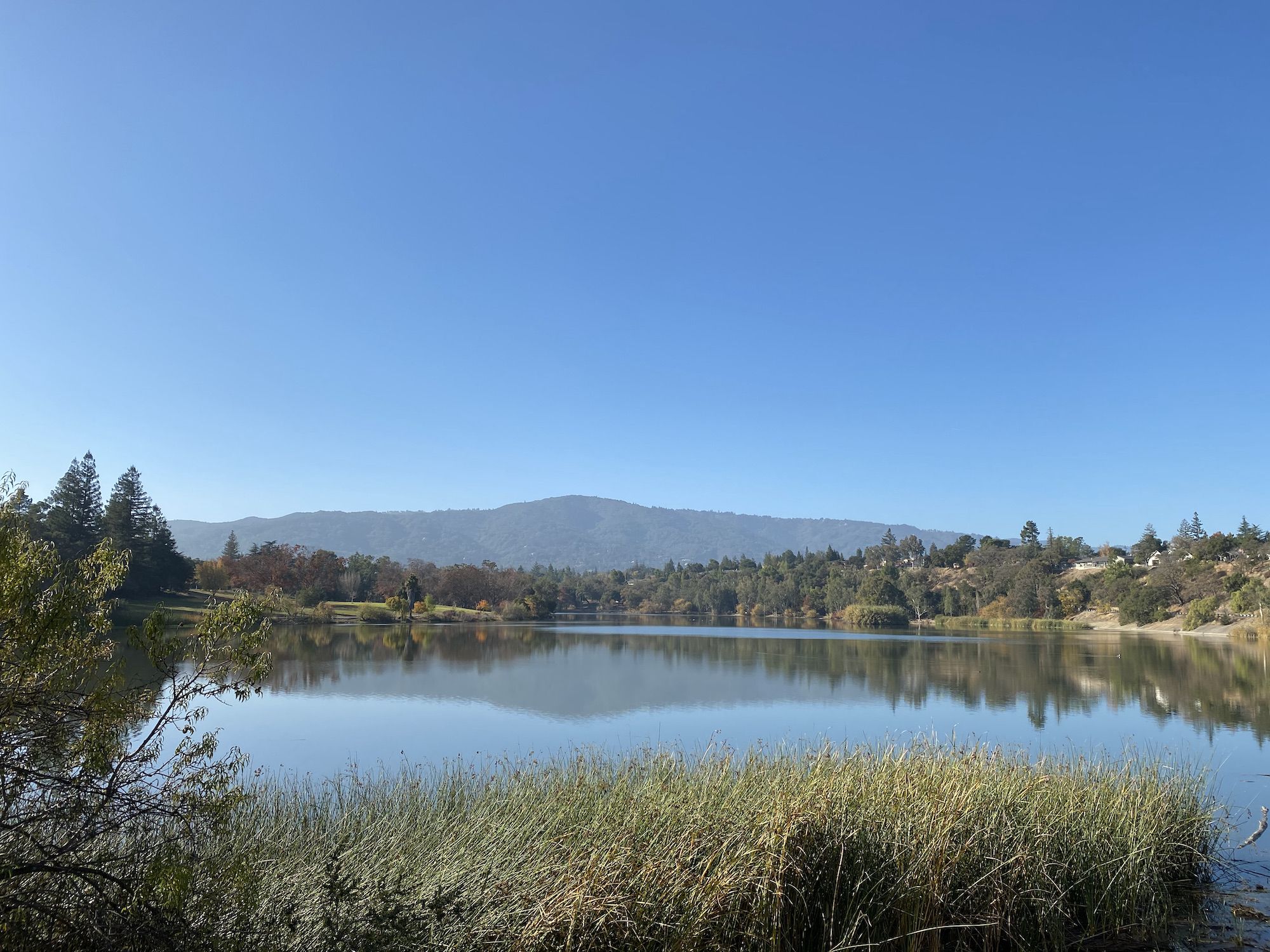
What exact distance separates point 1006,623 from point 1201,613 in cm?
2428

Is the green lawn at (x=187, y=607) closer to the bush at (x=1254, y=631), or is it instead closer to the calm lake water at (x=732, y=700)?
the calm lake water at (x=732, y=700)

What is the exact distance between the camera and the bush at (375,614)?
66.9 metres

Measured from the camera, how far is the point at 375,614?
6869 cm

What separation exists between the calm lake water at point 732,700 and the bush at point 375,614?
1915 centimetres

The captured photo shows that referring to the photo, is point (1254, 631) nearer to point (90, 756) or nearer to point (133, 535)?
point (90, 756)

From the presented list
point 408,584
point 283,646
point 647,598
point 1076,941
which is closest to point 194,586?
point 408,584

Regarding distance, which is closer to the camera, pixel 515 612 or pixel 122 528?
pixel 122 528

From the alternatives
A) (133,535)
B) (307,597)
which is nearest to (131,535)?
(133,535)

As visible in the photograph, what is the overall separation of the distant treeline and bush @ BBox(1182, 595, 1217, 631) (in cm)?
11

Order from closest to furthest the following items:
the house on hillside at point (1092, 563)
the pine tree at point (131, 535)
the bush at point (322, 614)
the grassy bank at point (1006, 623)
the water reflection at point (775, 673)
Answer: the water reflection at point (775, 673)
the pine tree at point (131, 535)
the bush at point (322, 614)
the grassy bank at point (1006, 623)
the house on hillside at point (1092, 563)

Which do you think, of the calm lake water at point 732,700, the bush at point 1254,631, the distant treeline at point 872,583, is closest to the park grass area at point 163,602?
the distant treeline at point 872,583

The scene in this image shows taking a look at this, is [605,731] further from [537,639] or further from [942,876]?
[537,639]

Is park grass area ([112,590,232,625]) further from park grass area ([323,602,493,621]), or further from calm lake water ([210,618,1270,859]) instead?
park grass area ([323,602,493,621])

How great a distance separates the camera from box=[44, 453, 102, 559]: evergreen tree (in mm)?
44531
